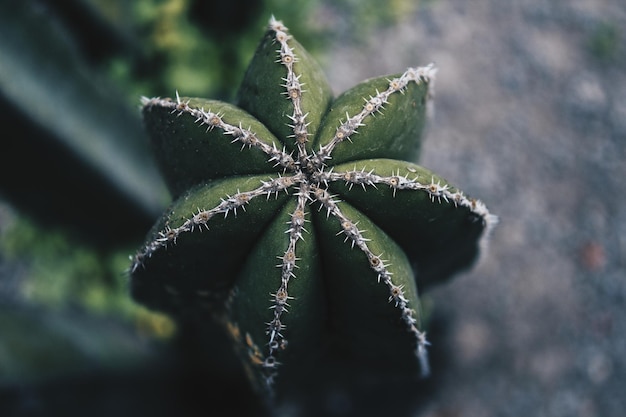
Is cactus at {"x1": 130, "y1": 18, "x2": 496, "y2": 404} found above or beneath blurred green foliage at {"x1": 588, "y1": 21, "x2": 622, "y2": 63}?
beneath

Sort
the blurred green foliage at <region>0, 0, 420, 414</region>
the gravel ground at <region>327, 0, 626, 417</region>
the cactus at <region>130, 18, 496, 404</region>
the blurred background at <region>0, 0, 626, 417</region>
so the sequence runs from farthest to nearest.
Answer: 1. the gravel ground at <region>327, 0, 626, 417</region>
2. the blurred background at <region>0, 0, 626, 417</region>
3. the blurred green foliage at <region>0, 0, 420, 414</region>
4. the cactus at <region>130, 18, 496, 404</region>

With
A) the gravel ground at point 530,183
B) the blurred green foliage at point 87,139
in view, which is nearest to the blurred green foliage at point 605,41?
the gravel ground at point 530,183

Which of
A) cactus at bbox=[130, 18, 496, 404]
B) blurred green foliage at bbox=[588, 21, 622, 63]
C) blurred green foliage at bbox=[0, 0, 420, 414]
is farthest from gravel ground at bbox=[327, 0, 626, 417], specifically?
cactus at bbox=[130, 18, 496, 404]

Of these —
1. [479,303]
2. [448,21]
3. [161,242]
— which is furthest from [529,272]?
[161,242]

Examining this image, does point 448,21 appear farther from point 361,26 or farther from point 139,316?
point 139,316

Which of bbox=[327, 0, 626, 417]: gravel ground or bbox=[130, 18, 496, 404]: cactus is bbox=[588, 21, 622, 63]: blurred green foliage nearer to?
bbox=[327, 0, 626, 417]: gravel ground

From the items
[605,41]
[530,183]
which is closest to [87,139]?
[530,183]
